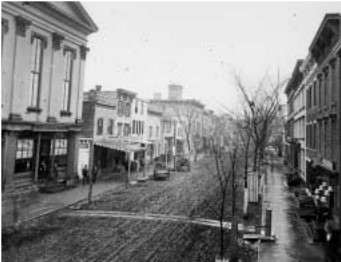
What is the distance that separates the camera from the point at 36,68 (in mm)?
4758

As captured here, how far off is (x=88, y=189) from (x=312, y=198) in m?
5.99

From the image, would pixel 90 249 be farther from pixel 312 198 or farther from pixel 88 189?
pixel 312 198

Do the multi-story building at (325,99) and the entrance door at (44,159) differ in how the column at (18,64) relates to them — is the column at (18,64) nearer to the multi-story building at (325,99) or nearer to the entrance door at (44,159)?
the entrance door at (44,159)

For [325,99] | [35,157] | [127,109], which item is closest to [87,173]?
[127,109]

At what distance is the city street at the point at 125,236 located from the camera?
5.95 m

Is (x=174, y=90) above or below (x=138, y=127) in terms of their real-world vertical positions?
above

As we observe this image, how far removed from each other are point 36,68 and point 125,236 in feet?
12.7

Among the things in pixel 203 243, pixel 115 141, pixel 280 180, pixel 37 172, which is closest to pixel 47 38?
pixel 37 172

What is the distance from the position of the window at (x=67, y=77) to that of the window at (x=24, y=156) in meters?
0.79

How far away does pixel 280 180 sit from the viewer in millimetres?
18844

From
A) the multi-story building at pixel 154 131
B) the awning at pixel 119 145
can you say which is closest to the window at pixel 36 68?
the awning at pixel 119 145

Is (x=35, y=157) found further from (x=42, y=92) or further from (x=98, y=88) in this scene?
(x=98, y=88)

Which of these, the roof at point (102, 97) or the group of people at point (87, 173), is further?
the group of people at point (87, 173)

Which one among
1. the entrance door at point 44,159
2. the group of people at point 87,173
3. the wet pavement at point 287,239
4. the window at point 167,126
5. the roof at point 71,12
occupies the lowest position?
the wet pavement at point 287,239
